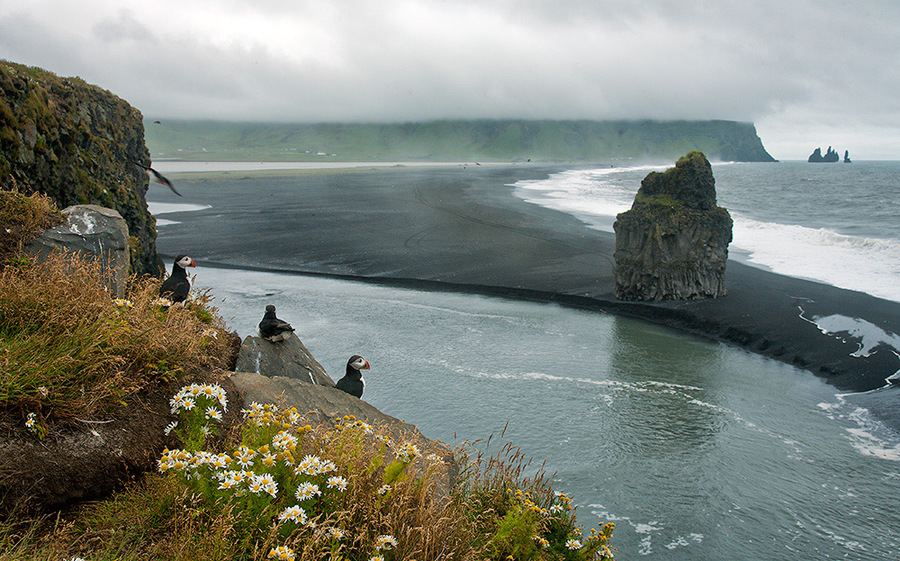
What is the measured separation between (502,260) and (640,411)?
1484 cm

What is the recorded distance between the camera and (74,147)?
13.7 m

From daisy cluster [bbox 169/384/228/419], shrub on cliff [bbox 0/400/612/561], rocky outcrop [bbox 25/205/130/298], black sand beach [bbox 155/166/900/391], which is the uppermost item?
rocky outcrop [bbox 25/205/130/298]

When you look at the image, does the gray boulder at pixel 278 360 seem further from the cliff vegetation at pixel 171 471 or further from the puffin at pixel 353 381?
the cliff vegetation at pixel 171 471

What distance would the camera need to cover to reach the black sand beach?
650 inches

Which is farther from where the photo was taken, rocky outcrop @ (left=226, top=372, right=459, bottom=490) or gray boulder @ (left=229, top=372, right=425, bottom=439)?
gray boulder @ (left=229, top=372, right=425, bottom=439)

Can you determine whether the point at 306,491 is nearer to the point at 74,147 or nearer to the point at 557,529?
the point at 557,529

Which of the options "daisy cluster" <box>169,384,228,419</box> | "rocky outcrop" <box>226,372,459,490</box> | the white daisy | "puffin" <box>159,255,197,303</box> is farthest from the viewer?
"puffin" <box>159,255,197,303</box>

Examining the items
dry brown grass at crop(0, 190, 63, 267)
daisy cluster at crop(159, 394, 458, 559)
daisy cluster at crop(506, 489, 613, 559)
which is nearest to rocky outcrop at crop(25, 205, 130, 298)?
dry brown grass at crop(0, 190, 63, 267)

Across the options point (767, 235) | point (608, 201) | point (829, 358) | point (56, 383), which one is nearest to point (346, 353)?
point (56, 383)

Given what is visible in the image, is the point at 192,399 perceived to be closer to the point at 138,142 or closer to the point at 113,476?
the point at 113,476

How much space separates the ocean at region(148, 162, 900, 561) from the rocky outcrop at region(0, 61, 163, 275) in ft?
15.5

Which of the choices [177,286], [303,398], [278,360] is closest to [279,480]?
[303,398]

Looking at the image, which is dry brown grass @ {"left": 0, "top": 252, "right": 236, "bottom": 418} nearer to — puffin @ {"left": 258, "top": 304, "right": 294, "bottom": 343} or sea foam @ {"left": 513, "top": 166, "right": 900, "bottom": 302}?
puffin @ {"left": 258, "top": 304, "right": 294, "bottom": 343}

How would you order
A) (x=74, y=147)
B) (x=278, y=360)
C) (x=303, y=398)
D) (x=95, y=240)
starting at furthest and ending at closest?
(x=74, y=147) < (x=278, y=360) < (x=95, y=240) < (x=303, y=398)
